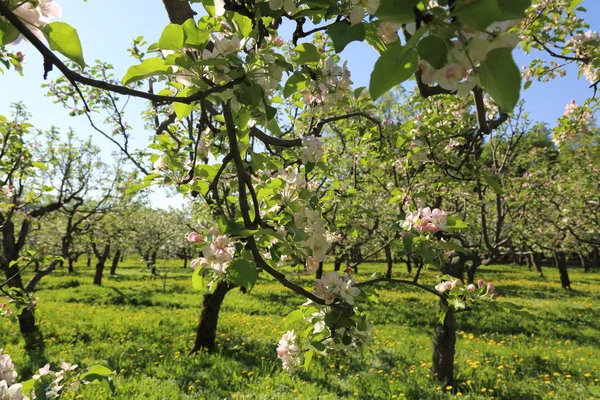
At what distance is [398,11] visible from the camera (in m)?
0.60

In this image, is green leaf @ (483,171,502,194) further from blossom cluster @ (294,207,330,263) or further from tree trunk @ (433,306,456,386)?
tree trunk @ (433,306,456,386)

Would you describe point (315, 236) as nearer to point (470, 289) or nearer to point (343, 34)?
point (343, 34)

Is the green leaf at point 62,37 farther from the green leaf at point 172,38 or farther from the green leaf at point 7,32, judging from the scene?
the green leaf at point 172,38

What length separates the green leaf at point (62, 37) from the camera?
820 mm

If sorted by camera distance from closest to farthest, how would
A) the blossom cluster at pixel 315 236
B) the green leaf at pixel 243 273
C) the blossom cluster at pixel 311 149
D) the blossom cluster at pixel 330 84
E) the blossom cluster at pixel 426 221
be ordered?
the green leaf at pixel 243 273, the blossom cluster at pixel 315 236, the blossom cluster at pixel 330 84, the blossom cluster at pixel 426 221, the blossom cluster at pixel 311 149

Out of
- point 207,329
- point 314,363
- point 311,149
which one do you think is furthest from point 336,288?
point 207,329

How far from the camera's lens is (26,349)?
698 centimetres

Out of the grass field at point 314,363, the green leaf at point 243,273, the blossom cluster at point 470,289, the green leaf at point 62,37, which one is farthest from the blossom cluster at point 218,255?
the grass field at point 314,363

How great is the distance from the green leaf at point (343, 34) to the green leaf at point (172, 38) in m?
0.40

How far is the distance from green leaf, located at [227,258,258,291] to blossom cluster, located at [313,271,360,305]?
0.34 m

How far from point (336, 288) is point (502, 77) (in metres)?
1.07

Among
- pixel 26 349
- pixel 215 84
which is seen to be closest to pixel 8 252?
pixel 26 349

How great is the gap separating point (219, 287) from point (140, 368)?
5.72ft

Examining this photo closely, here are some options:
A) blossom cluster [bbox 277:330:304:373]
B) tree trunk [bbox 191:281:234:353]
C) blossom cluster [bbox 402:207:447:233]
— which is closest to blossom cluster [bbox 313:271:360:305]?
blossom cluster [bbox 402:207:447:233]
